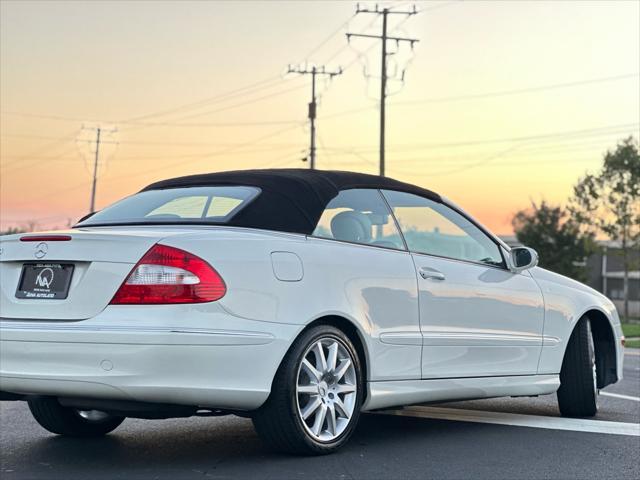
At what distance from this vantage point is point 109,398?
504cm

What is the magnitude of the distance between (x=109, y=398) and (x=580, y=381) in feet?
12.6

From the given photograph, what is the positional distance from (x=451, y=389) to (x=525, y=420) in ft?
3.49

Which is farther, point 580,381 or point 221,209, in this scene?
point 580,381

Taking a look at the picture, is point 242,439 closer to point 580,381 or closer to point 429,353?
point 429,353

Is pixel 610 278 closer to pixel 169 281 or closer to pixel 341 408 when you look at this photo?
pixel 341 408

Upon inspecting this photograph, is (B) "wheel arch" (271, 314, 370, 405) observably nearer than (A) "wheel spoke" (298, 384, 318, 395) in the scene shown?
No

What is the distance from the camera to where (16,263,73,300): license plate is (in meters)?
5.20

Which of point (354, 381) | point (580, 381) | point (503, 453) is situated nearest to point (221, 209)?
point (354, 381)

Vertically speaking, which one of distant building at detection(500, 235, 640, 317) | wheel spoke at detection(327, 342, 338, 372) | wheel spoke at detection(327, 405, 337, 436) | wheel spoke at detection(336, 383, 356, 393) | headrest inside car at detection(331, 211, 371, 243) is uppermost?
headrest inside car at detection(331, 211, 371, 243)

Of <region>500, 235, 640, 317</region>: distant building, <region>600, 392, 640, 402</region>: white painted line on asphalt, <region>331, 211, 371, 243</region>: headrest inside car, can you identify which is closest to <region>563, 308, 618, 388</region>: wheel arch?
<region>600, 392, 640, 402</region>: white painted line on asphalt

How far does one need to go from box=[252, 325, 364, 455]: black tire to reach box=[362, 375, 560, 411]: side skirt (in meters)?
0.51

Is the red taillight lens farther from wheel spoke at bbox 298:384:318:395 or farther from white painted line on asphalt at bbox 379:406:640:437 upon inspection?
white painted line on asphalt at bbox 379:406:640:437

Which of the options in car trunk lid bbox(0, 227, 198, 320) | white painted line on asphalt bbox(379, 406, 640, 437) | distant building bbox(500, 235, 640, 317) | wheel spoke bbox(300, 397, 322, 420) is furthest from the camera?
distant building bbox(500, 235, 640, 317)

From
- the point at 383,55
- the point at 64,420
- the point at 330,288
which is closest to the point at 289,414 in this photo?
the point at 330,288
